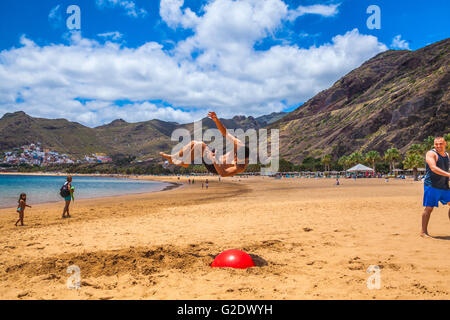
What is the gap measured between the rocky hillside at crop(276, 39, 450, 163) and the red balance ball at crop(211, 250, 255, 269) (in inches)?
4676

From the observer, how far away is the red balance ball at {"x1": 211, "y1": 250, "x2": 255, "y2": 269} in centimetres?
655

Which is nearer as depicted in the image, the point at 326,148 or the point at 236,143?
the point at 236,143

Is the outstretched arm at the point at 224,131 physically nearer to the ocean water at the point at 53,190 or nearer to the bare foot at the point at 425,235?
the bare foot at the point at 425,235

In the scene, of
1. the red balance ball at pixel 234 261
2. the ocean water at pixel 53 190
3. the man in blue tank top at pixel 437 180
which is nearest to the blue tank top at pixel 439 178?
the man in blue tank top at pixel 437 180

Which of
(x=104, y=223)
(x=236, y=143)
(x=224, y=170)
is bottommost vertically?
(x=104, y=223)

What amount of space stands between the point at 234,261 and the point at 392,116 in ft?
Answer: 464

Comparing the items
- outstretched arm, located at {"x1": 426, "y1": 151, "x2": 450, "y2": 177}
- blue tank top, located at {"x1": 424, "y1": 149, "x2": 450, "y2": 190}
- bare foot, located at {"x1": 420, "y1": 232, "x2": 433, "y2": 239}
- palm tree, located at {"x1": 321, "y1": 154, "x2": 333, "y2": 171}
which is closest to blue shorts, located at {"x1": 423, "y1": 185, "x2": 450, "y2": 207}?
blue tank top, located at {"x1": 424, "y1": 149, "x2": 450, "y2": 190}

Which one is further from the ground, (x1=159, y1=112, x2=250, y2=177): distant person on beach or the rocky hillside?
the rocky hillside

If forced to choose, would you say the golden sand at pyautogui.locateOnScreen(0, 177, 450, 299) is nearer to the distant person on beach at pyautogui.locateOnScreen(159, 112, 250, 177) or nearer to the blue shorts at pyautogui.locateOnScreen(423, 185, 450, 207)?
the blue shorts at pyautogui.locateOnScreen(423, 185, 450, 207)
